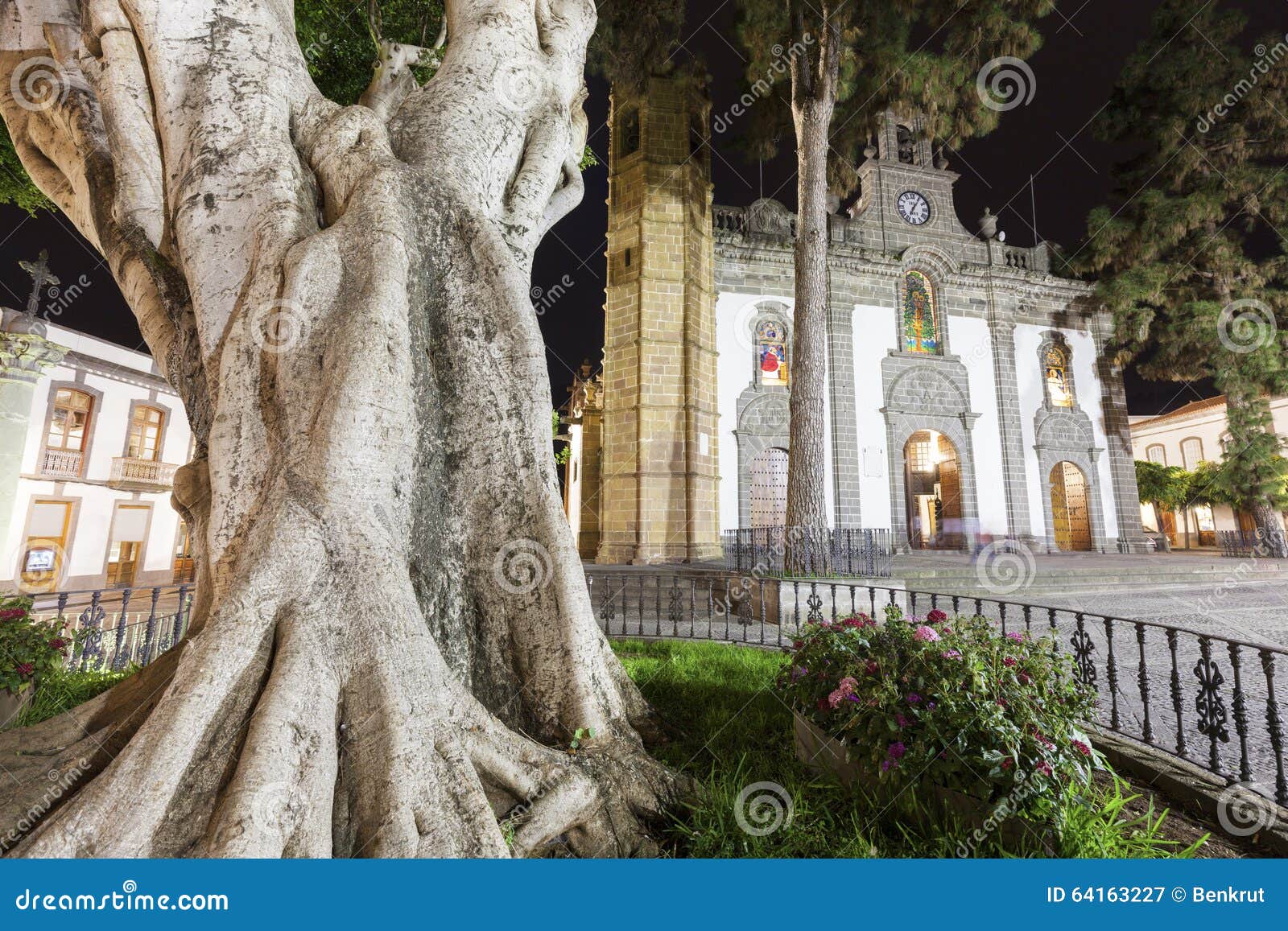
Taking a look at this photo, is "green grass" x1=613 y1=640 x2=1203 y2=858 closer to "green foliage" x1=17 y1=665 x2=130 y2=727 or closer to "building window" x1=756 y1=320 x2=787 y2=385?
"green foliage" x1=17 y1=665 x2=130 y2=727

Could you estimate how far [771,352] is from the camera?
18.6 metres

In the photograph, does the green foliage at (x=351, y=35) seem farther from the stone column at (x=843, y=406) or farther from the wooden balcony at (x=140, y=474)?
the wooden balcony at (x=140, y=474)

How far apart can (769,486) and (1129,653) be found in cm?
1121

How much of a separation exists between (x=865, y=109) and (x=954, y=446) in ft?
35.5

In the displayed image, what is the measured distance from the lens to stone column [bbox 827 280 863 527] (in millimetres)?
18062

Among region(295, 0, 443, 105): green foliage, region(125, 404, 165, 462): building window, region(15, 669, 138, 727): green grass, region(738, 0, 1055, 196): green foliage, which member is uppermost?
region(738, 0, 1055, 196): green foliage

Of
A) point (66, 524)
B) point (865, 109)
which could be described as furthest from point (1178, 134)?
point (66, 524)

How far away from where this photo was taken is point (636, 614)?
33.2 feet

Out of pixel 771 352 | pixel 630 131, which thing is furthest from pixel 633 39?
pixel 771 352

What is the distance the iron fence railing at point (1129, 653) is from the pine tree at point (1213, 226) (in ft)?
47.6

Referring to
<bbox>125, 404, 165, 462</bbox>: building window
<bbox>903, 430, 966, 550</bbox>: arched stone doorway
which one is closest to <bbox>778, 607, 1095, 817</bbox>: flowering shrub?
<bbox>903, 430, 966, 550</bbox>: arched stone doorway

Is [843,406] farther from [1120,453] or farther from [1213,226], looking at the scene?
[1213,226]

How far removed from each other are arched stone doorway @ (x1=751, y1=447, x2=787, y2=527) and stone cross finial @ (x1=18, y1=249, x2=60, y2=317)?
17661 mm

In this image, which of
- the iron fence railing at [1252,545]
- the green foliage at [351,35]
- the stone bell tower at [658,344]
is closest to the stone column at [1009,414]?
the iron fence railing at [1252,545]
